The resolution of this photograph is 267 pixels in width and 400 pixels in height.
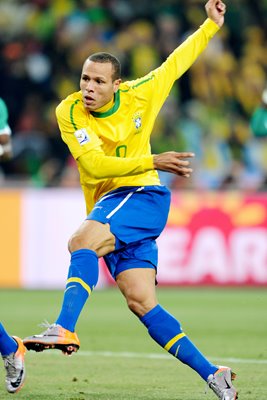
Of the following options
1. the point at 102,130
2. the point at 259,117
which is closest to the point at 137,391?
the point at 102,130

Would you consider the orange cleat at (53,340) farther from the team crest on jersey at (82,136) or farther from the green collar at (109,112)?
the green collar at (109,112)

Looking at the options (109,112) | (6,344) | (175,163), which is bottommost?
(6,344)

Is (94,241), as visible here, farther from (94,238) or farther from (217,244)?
(217,244)

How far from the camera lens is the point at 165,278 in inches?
559

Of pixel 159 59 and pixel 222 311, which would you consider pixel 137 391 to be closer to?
pixel 222 311

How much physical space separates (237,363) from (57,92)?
969 cm

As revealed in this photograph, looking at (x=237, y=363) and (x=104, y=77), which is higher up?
(x=104, y=77)

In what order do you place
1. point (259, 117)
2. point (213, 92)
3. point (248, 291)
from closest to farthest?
1. point (259, 117)
2. point (248, 291)
3. point (213, 92)

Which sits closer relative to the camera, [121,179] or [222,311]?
[121,179]

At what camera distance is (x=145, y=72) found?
16.6 metres

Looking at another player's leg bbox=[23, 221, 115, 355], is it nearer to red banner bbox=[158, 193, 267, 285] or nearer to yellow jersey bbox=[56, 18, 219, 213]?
yellow jersey bbox=[56, 18, 219, 213]

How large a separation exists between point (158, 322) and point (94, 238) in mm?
632

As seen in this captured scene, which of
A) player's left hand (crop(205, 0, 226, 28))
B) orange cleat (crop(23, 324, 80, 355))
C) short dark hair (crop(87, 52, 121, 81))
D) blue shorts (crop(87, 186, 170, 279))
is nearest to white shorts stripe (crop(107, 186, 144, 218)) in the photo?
blue shorts (crop(87, 186, 170, 279))

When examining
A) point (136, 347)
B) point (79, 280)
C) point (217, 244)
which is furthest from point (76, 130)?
point (217, 244)
